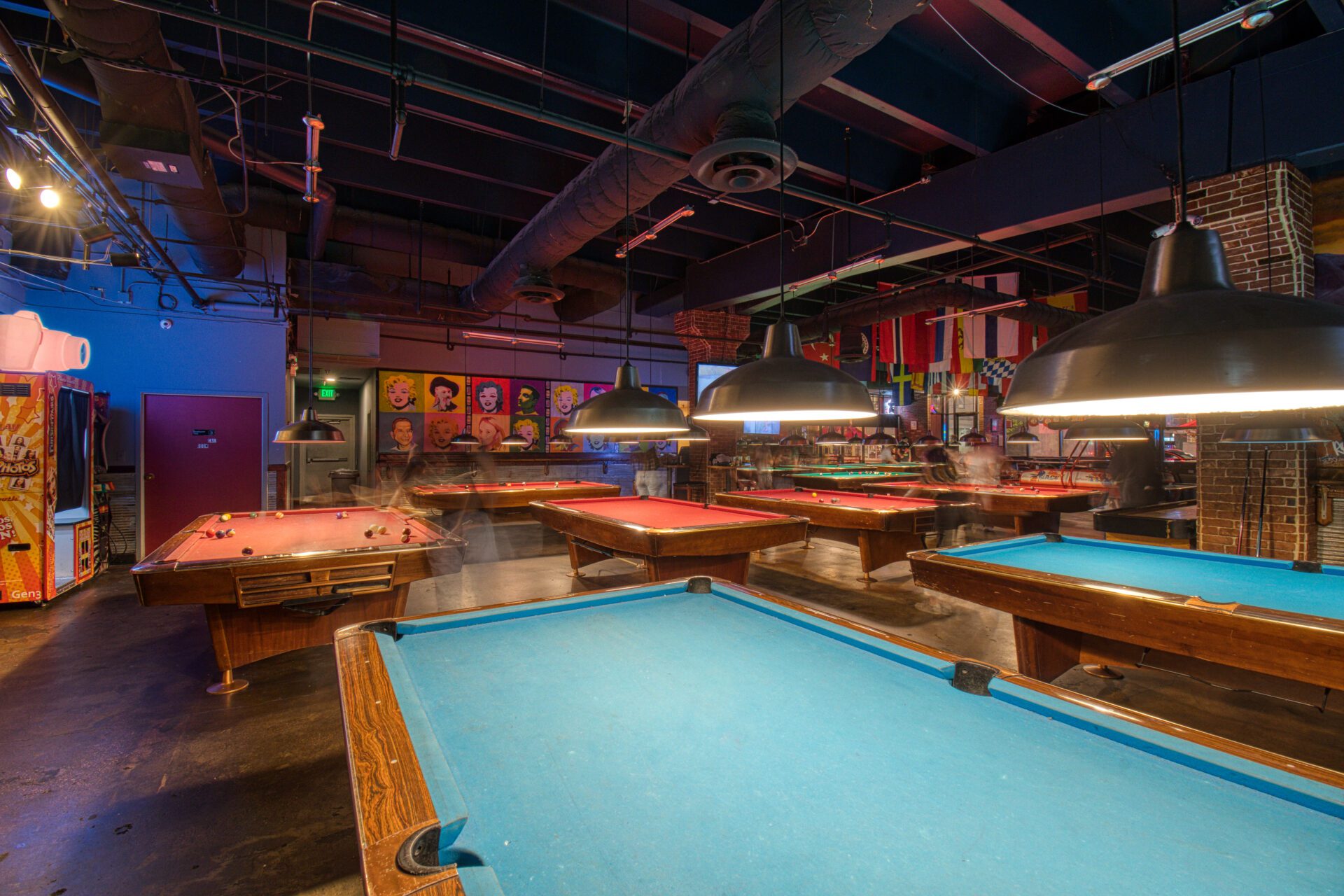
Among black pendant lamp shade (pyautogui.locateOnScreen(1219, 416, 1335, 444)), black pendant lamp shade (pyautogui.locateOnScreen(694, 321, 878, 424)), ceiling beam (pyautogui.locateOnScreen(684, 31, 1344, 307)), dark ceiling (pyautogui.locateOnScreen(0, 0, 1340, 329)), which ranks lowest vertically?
black pendant lamp shade (pyautogui.locateOnScreen(1219, 416, 1335, 444))

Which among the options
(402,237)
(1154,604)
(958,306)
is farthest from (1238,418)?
(402,237)

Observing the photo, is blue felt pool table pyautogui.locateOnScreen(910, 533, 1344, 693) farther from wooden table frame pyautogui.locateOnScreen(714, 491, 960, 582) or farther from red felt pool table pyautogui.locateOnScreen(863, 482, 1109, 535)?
red felt pool table pyautogui.locateOnScreen(863, 482, 1109, 535)

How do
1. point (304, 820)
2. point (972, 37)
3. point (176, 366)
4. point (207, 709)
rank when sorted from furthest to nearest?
point (176, 366) → point (972, 37) → point (207, 709) → point (304, 820)

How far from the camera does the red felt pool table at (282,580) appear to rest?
9.36 ft

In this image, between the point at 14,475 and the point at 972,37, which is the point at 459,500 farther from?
the point at 972,37

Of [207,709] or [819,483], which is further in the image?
[819,483]

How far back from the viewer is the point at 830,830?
36.6 inches

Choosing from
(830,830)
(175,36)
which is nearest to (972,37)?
(830,830)

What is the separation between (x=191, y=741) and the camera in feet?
8.85

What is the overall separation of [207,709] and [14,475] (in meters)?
3.83

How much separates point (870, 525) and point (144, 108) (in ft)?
19.4

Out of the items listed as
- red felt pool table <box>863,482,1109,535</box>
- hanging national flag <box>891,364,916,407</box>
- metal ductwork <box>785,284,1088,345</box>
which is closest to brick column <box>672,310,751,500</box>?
metal ductwork <box>785,284,1088,345</box>

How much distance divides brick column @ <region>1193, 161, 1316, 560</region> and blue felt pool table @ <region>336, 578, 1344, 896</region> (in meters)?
4.30

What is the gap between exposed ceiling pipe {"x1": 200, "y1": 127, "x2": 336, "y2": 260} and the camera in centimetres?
451
